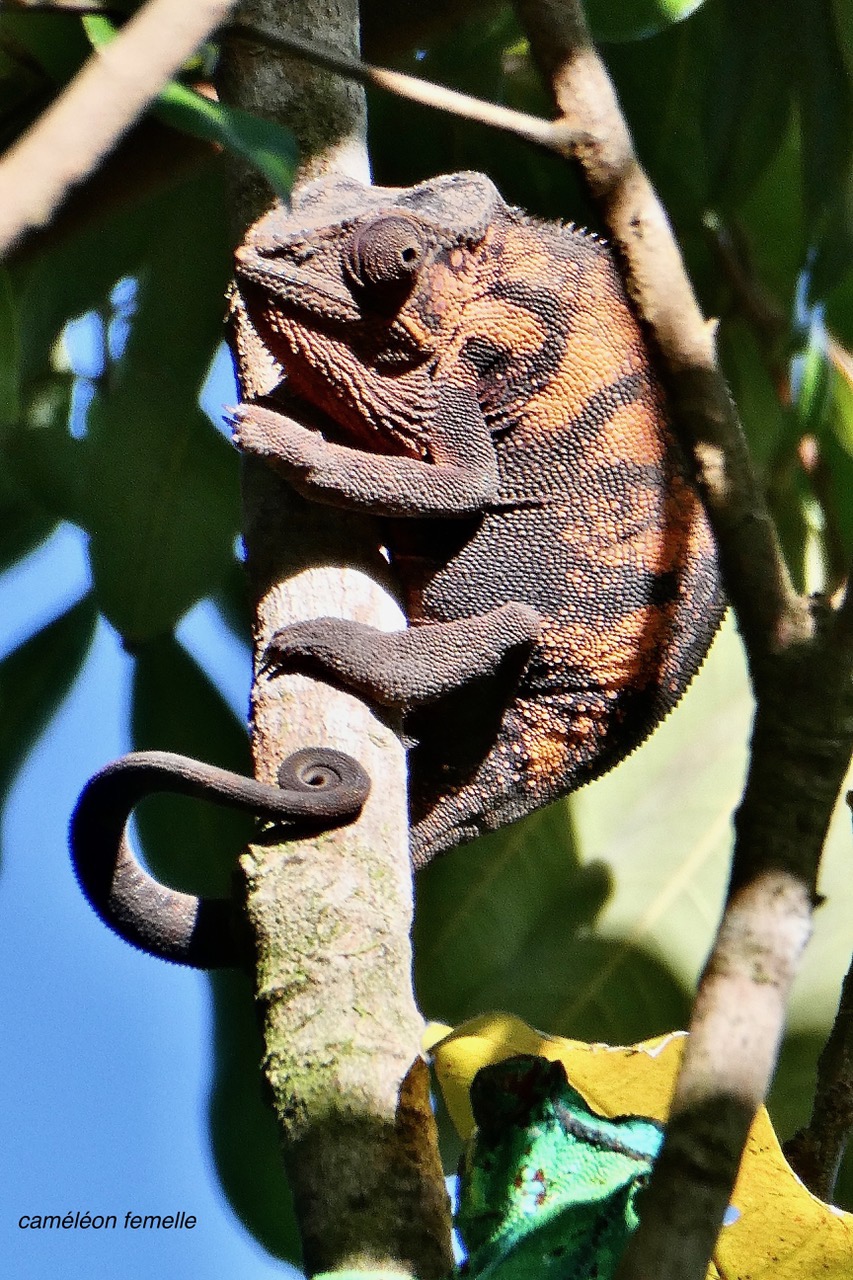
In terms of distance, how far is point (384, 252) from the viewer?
2.04 metres

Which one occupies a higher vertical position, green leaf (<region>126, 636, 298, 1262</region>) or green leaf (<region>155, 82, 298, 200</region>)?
green leaf (<region>155, 82, 298, 200</region>)

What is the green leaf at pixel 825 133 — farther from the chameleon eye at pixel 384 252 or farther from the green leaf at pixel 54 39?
the green leaf at pixel 54 39

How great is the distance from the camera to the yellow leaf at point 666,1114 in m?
1.13

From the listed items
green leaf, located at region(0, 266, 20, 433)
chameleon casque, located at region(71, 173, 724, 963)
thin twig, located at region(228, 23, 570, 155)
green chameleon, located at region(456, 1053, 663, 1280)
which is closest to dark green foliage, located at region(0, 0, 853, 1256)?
chameleon casque, located at region(71, 173, 724, 963)

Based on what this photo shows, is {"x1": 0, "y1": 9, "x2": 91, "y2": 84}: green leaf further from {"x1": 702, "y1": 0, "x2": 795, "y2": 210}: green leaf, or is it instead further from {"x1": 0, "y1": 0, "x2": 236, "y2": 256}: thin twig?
{"x1": 0, "y1": 0, "x2": 236, "y2": 256}: thin twig

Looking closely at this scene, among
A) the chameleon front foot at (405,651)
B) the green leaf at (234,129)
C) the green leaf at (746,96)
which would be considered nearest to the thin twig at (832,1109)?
the chameleon front foot at (405,651)

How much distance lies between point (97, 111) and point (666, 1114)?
79 centimetres

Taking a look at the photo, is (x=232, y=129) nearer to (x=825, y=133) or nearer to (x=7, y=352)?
(x=7, y=352)

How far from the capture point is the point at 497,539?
2092 mm

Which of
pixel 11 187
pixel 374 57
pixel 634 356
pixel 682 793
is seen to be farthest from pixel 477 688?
pixel 11 187

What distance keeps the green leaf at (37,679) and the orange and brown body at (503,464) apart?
1.95 ft

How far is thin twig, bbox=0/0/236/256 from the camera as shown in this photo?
2.15ft

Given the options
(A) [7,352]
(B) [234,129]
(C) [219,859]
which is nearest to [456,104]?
(B) [234,129]

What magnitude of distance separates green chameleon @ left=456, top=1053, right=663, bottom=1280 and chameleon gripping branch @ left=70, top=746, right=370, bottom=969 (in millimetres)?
357
